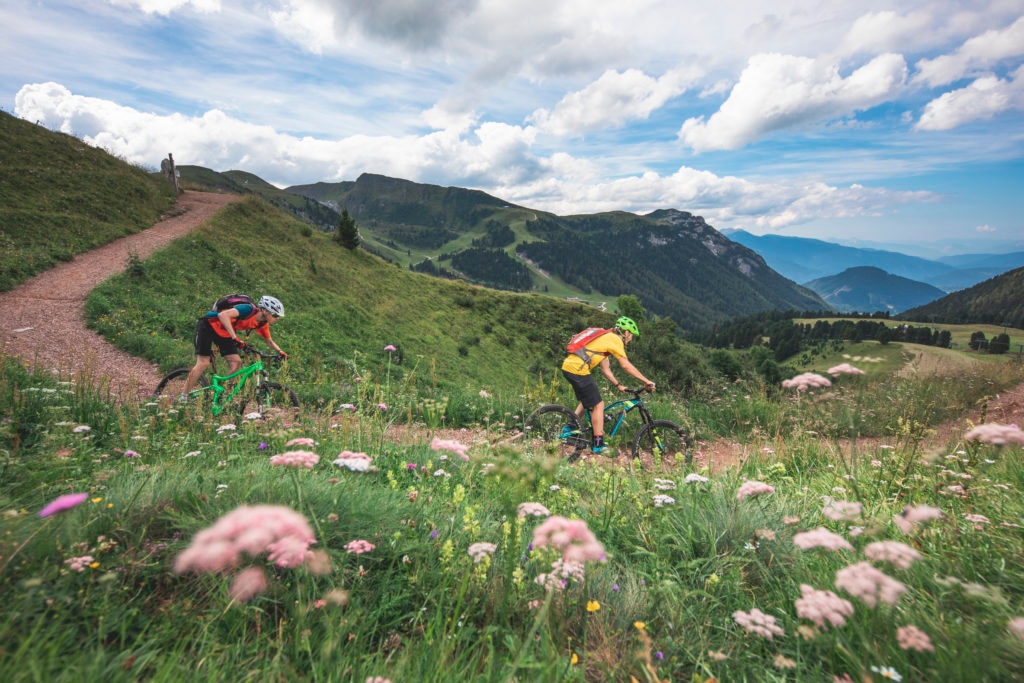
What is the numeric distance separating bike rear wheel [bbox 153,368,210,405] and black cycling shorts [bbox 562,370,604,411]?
6.21 meters

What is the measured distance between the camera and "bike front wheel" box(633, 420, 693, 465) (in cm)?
763

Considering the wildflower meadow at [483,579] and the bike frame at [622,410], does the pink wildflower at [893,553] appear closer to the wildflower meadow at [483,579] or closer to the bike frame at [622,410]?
the wildflower meadow at [483,579]

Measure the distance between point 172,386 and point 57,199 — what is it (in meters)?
20.8

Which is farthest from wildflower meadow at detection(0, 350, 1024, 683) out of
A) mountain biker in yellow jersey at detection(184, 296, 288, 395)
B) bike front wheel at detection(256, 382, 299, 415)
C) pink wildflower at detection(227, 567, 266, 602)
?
mountain biker in yellow jersey at detection(184, 296, 288, 395)

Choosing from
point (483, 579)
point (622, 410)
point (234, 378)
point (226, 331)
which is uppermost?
point (226, 331)

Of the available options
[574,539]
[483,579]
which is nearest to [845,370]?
[574,539]

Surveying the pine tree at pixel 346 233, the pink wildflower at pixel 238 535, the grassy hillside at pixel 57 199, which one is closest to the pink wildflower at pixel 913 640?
the pink wildflower at pixel 238 535

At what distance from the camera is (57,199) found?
838 inches

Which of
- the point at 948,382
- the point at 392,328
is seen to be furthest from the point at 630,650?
the point at 392,328

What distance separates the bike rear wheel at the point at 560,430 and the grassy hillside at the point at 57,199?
18.8 m

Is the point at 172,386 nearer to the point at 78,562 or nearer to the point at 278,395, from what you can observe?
the point at 278,395

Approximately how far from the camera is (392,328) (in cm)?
2964

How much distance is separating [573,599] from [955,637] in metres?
1.73

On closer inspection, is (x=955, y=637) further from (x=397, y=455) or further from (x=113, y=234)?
(x=113, y=234)
